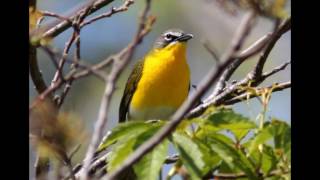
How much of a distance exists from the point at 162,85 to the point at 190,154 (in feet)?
8.99

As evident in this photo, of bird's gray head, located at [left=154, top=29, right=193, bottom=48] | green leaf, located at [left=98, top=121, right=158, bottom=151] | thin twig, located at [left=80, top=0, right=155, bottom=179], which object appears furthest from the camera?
bird's gray head, located at [left=154, top=29, right=193, bottom=48]

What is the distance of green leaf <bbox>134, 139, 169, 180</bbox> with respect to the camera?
66.5 inches

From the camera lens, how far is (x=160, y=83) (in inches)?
176

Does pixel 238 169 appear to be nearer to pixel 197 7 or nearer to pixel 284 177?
pixel 284 177

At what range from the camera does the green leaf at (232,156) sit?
179cm

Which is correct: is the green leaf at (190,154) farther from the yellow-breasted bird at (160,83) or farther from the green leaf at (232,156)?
the yellow-breasted bird at (160,83)

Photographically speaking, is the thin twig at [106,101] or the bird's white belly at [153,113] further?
the bird's white belly at [153,113]

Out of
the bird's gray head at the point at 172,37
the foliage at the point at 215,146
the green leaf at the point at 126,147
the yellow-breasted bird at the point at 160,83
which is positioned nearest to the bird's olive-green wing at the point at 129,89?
the yellow-breasted bird at the point at 160,83

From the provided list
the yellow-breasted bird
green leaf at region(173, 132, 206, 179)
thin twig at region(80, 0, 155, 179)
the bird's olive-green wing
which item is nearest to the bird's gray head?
the yellow-breasted bird

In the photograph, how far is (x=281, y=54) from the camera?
4918 millimetres

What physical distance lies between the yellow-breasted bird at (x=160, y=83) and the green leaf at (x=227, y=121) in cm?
251

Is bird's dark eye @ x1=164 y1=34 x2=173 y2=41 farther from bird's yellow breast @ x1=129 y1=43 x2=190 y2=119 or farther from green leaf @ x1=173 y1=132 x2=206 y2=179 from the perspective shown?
green leaf @ x1=173 y1=132 x2=206 y2=179
